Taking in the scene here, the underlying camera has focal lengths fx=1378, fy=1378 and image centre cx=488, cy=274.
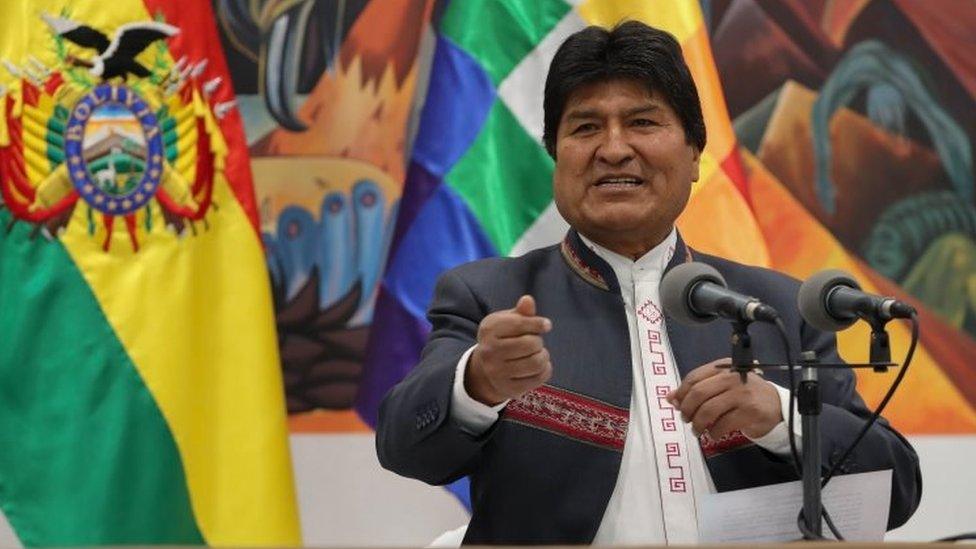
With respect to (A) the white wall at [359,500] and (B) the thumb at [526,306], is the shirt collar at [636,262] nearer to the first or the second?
(B) the thumb at [526,306]

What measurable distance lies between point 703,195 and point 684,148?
673 mm

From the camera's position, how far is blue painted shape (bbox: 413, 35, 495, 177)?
3.00 m

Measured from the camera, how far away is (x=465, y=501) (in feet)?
9.92

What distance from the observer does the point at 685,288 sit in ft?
5.78

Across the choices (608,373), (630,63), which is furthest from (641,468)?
(630,63)

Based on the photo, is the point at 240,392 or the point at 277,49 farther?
the point at 277,49

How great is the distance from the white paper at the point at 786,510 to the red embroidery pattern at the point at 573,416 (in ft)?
1.01

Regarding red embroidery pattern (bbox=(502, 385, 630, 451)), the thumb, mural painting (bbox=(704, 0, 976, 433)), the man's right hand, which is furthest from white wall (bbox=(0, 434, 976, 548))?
the thumb

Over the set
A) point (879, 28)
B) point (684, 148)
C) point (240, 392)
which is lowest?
point (240, 392)

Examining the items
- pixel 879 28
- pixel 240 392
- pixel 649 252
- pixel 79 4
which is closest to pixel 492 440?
pixel 649 252

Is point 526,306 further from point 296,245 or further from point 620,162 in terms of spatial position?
point 296,245

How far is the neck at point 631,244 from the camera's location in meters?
2.36

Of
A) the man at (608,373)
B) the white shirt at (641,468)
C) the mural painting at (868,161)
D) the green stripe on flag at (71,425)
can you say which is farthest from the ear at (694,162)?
the green stripe on flag at (71,425)

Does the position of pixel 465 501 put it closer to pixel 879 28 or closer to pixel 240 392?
pixel 240 392
